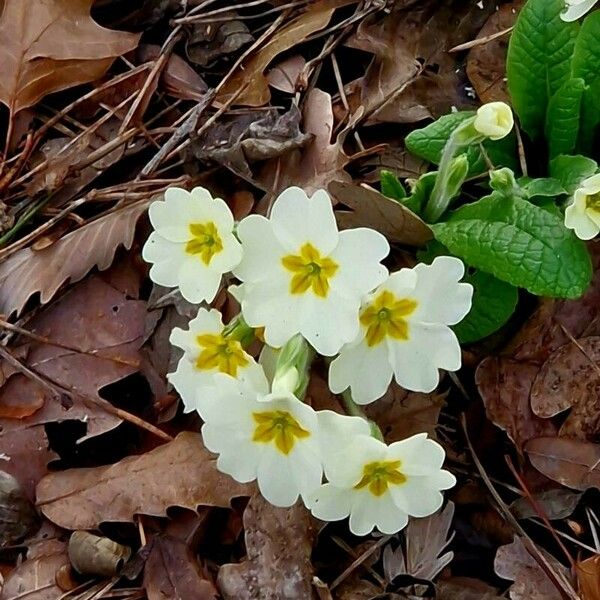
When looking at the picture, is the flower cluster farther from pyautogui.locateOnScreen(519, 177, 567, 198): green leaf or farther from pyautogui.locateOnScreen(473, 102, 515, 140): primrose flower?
pyautogui.locateOnScreen(519, 177, 567, 198): green leaf

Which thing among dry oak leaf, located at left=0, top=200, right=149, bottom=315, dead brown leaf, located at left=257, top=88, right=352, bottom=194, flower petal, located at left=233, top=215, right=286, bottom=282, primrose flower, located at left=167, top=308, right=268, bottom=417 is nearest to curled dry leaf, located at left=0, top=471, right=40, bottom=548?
dry oak leaf, located at left=0, top=200, right=149, bottom=315

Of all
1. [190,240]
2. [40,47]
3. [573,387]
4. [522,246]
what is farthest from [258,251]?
[40,47]

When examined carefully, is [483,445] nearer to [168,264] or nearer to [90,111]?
[168,264]

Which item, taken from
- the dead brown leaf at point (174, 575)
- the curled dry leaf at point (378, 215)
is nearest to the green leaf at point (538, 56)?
the curled dry leaf at point (378, 215)

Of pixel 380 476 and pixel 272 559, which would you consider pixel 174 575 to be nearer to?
pixel 272 559

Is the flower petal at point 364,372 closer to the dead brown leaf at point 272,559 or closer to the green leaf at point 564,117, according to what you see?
the dead brown leaf at point 272,559
